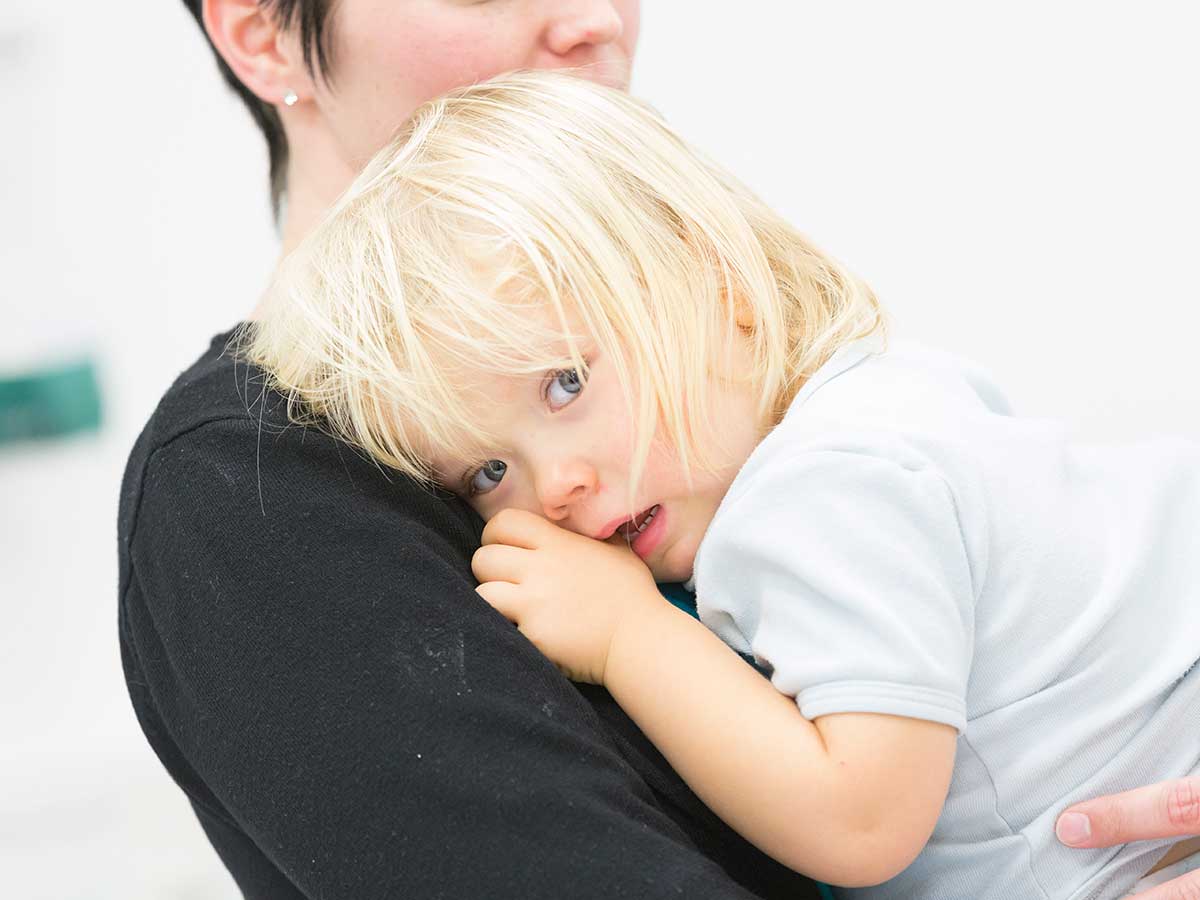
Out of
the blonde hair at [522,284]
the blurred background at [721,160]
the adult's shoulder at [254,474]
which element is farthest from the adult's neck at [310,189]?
the blurred background at [721,160]

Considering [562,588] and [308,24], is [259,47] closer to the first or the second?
[308,24]

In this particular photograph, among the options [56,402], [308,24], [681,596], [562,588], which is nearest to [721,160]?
[56,402]

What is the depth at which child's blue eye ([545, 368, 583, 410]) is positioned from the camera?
100 centimetres

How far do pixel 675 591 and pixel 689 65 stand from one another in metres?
1.62

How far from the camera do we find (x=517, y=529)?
992 millimetres

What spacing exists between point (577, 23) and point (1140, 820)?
0.77 metres

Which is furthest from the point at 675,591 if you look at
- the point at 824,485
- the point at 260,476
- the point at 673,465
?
the point at 260,476

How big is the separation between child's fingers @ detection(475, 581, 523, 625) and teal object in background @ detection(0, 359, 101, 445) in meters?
1.89

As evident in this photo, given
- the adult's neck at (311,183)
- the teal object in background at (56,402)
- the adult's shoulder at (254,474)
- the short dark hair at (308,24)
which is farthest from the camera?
the teal object in background at (56,402)

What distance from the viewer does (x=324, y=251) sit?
3.46 ft

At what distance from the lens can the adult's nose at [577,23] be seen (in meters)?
1.16

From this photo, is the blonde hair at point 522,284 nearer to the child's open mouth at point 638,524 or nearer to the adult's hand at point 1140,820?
the child's open mouth at point 638,524

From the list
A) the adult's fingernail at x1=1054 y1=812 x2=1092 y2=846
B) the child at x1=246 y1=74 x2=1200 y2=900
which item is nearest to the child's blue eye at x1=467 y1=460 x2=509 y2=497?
the child at x1=246 y1=74 x2=1200 y2=900

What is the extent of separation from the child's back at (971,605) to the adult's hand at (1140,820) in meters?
0.02
